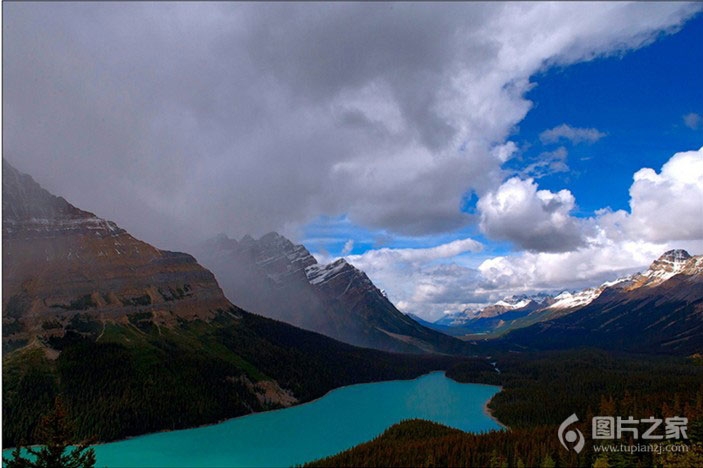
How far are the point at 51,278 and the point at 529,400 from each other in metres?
191

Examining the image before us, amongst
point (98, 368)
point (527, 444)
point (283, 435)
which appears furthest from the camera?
point (98, 368)

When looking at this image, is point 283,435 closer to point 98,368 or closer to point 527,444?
point 98,368

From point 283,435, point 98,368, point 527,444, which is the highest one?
point 98,368

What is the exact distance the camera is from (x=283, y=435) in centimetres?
13238

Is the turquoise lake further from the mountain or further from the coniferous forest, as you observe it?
the coniferous forest

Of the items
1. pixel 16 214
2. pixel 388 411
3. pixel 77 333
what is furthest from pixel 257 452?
pixel 16 214

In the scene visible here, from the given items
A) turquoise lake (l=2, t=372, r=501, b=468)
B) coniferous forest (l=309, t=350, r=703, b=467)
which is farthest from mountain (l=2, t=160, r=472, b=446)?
coniferous forest (l=309, t=350, r=703, b=467)

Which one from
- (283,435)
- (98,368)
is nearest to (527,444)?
(283,435)

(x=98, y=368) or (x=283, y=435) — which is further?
(x=98, y=368)

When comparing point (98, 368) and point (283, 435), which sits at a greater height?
point (98, 368)

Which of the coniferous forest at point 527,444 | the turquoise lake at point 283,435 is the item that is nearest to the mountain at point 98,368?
the turquoise lake at point 283,435

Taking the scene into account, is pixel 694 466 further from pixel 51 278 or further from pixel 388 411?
pixel 51 278

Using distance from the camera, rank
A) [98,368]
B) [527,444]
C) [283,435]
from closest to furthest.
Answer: [527,444], [283,435], [98,368]

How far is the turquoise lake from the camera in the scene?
351 feet
